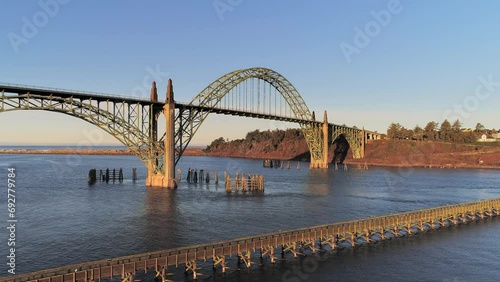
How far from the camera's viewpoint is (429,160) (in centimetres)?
14588

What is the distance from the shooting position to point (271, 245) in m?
29.9

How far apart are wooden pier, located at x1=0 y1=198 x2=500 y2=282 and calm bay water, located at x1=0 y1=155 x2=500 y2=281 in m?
1.30

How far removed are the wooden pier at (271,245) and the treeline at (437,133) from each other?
133299mm

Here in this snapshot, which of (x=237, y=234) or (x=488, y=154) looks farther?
(x=488, y=154)

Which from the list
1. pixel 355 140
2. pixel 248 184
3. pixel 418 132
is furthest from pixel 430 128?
pixel 248 184

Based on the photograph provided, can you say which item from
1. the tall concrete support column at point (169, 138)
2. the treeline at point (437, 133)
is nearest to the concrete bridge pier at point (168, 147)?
the tall concrete support column at point (169, 138)

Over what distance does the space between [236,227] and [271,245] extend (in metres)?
10.0

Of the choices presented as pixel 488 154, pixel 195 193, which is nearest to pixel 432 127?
pixel 488 154

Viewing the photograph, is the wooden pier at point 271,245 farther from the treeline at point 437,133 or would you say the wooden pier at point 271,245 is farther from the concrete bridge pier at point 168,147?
the treeline at point 437,133

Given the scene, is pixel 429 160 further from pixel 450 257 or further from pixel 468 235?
pixel 450 257

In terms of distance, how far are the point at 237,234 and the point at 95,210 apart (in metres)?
20.2

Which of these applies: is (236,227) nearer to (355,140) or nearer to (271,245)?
(271,245)

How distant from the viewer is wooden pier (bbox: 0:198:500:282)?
73.3ft

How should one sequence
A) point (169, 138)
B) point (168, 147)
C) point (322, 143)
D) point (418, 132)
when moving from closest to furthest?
point (168, 147) → point (169, 138) → point (322, 143) → point (418, 132)
